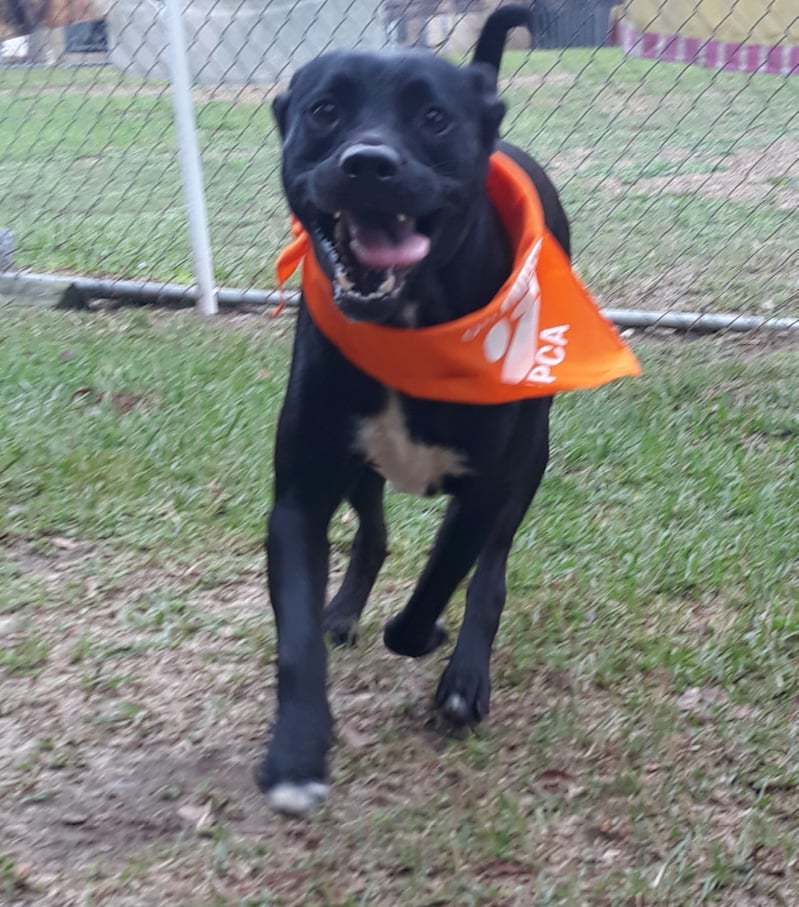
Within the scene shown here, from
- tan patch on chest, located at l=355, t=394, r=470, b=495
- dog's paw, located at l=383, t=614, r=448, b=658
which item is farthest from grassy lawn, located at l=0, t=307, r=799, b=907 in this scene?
tan patch on chest, located at l=355, t=394, r=470, b=495

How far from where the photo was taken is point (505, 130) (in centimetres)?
827

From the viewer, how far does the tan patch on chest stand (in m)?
2.60

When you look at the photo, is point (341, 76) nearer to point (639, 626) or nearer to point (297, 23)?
point (639, 626)

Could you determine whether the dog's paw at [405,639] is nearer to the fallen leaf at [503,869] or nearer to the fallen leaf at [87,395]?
the fallen leaf at [503,869]

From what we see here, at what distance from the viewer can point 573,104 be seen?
959 cm

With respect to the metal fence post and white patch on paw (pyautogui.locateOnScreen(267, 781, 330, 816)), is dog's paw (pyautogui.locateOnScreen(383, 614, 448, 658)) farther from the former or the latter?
the metal fence post

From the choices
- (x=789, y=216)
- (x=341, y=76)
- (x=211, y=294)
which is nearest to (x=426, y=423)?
(x=341, y=76)

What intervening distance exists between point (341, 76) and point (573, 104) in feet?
24.4

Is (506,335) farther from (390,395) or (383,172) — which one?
(383,172)

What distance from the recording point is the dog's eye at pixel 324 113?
2.48m

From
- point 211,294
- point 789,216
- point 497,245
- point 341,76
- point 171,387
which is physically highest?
point 341,76

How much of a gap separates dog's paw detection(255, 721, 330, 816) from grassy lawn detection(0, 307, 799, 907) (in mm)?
196

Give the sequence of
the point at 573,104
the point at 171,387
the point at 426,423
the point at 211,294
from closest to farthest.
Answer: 1. the point at 426,423
2. the point at 171,387
3. the point at 211,294
4. the point at 573,104

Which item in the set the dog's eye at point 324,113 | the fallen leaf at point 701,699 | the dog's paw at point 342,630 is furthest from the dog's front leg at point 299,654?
the fallen leaf at point 701,699
